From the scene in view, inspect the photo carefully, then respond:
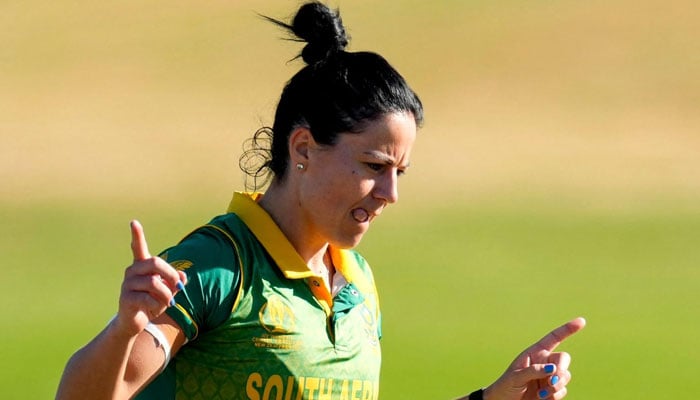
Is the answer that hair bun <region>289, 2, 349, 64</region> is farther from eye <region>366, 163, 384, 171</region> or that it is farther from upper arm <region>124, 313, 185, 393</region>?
upper arm <region>124, 313, 185, 393</region>

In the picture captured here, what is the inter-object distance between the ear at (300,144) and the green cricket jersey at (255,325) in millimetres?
166

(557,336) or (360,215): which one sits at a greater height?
(360,215)

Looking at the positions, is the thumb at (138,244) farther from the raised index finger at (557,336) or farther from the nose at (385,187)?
the raised index finger at (557,336)

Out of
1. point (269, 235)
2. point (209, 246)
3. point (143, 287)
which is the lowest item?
point (143, 287)

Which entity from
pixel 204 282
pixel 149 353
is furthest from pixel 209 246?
pixel 149 353

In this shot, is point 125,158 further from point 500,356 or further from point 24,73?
point 500,356

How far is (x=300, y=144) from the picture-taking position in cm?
411

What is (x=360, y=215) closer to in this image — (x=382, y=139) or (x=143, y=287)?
(x=382, y=139)

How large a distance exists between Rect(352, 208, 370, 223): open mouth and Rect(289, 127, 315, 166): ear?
19 centimetres

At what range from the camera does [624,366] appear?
12664 mm

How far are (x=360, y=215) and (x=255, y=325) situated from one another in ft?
1.31

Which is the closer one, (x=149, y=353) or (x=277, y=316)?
(x=149, y=353)

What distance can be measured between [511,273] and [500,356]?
3668 millimetres

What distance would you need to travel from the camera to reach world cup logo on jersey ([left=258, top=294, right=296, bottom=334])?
390 centimetres
